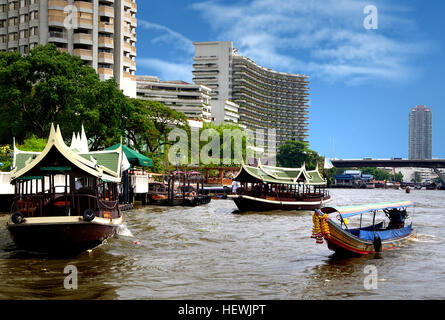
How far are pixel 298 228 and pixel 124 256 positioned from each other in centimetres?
1369

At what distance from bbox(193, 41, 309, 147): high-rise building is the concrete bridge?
25394mm

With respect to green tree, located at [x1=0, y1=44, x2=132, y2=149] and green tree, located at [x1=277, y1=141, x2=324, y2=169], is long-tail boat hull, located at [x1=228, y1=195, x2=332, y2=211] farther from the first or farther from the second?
green tree, located at [x1=277, y1=141, x2=324, y2=169]

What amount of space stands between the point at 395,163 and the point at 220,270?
494 feet

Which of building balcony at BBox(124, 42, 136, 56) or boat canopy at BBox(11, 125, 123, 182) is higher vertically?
building balcony at BBox(124, 42, 136, 56)

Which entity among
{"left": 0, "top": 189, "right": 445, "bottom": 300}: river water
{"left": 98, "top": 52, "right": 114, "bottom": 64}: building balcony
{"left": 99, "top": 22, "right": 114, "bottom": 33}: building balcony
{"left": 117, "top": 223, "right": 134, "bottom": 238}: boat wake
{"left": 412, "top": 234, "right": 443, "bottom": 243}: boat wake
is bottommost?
{"left": 412, "top": 234, "right": 443, "bottom": 243}: boat wake

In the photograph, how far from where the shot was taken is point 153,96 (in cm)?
12306

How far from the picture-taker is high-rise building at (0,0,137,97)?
213 ft

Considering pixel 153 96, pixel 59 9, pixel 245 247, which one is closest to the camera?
pixel 245 247

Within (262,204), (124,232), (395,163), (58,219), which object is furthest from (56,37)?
(395,163)

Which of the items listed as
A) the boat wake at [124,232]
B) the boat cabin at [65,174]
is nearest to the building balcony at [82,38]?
the boat wake at [124,232]

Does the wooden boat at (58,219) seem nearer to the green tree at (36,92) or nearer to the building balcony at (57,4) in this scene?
the green tree at (36,92)

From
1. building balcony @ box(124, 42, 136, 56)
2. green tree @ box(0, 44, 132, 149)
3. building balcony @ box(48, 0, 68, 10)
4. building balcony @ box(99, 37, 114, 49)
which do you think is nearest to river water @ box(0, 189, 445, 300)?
green tree @ box(0, 44, 132, 149)

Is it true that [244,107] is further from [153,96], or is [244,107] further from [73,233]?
[73,233]
